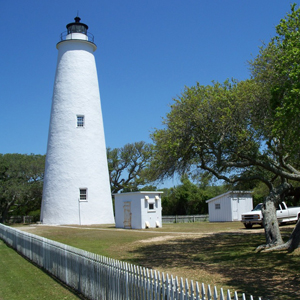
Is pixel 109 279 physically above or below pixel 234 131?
below

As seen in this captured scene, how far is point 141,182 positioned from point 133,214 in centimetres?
2191

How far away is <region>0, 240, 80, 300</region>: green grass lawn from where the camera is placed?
8.93 metres

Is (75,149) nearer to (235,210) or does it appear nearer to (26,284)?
(235,210)

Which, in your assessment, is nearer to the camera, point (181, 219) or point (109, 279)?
point (109, 279)

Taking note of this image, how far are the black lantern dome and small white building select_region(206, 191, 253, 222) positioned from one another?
21.4m

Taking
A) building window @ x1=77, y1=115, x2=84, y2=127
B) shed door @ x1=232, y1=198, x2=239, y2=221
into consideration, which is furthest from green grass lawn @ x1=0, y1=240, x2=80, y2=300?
shed door @ x1=232, y1=198, x2=239, y2=221

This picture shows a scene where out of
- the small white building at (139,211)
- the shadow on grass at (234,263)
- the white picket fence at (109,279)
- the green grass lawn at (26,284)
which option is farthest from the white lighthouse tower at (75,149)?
the white picket fence at (109,279)

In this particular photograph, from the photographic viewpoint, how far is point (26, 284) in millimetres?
10141

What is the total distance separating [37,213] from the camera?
1732 inches

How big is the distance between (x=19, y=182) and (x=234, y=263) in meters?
34.5

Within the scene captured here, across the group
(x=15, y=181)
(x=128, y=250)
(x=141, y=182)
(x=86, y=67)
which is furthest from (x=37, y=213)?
(x=128, y=250)

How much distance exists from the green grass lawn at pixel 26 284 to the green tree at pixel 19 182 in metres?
26.4

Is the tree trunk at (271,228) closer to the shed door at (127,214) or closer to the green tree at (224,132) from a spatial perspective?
the green tree at (224,132)

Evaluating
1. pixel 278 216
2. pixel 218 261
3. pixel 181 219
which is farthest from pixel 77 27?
pixel 218 261
